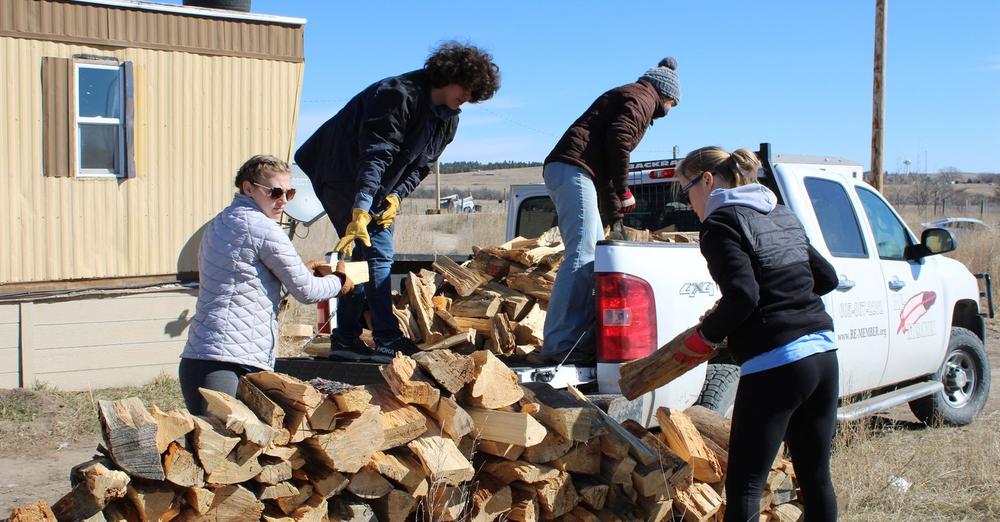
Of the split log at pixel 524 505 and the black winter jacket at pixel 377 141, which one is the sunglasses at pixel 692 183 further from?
the black winter jacket at pixel 377 141

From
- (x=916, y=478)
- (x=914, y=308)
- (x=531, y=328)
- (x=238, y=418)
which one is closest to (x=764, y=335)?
(x=238, y=418)

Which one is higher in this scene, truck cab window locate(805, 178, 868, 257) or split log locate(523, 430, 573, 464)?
truck cab window locate(805, 178, 868, 257)

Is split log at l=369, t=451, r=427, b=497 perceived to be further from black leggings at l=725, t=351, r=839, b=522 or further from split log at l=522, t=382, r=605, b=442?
black leggings at l=725, t=351, r=839, b=522

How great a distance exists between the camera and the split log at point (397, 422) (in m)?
3.70

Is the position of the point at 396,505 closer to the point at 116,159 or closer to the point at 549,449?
the point at 549,449

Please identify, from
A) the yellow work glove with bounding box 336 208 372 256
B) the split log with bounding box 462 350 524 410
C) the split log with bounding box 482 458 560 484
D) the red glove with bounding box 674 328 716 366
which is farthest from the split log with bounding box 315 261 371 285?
the red glove with bounding box 674 328 716 366

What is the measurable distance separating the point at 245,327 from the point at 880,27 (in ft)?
34.6

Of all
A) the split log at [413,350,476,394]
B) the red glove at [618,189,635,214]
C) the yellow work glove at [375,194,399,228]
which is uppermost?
the red glove at [618,189,635,214]

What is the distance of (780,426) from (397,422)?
1.45 m

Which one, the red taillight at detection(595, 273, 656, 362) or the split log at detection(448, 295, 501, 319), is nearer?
the red taillight at detection(595, 273, 656, 362)

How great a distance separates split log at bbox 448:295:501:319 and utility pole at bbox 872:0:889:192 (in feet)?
26.1

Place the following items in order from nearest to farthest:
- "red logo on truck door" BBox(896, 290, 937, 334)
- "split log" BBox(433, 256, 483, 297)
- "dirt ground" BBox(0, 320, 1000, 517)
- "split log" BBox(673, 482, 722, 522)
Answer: "split log" BBox(673, 482, 722, 522), "split log" BBox(433, 256, 483, 297), "dirt ground" BBox(0, 320, 1000, 517), "red logo on truck door" BBox(896, 290, 937, 334)

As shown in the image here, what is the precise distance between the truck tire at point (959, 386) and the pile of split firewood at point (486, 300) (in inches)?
115

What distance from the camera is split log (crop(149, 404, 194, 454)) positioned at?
3.22 m
